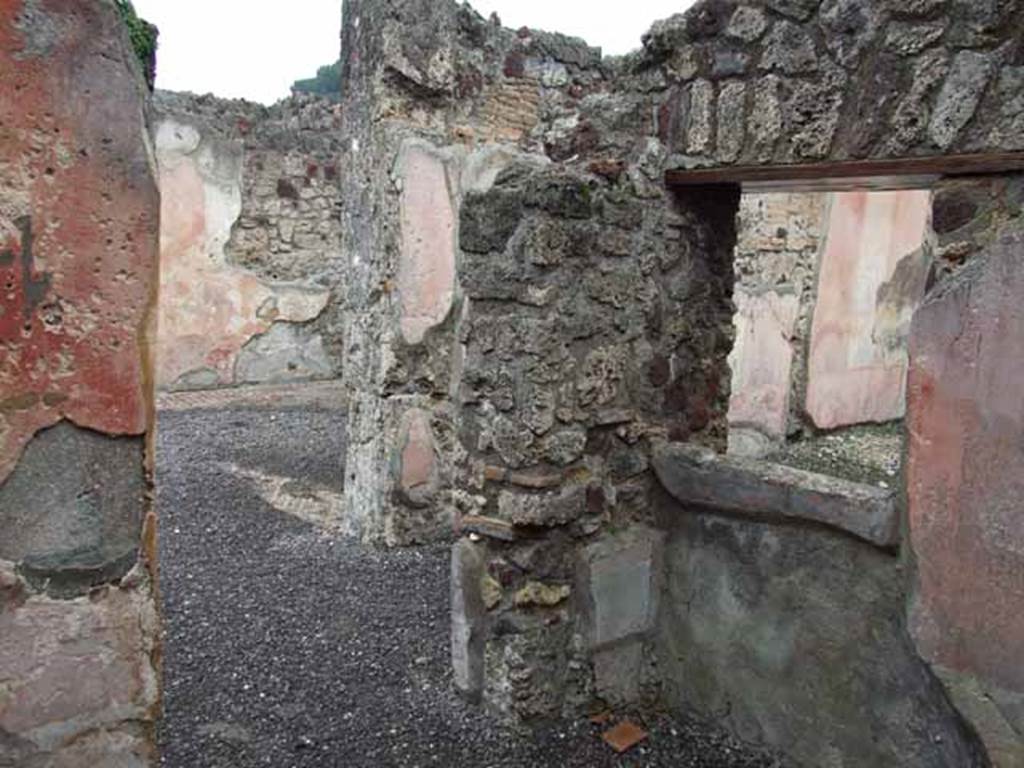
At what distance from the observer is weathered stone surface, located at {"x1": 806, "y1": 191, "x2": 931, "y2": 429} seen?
6.16m

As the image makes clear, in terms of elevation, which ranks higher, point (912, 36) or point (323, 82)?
point (323, 82)

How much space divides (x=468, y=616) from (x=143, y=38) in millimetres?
1953

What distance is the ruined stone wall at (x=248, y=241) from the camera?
278 inches

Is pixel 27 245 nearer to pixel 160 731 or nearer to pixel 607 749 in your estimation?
pixel 160 731

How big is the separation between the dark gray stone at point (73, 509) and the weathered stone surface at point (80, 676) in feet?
0.17

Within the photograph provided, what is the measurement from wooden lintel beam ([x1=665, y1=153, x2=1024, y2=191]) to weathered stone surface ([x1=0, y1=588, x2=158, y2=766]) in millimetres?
1993

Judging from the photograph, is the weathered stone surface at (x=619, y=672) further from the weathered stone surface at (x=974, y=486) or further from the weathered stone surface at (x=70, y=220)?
the weathered stone surface at (x=70, y=220)

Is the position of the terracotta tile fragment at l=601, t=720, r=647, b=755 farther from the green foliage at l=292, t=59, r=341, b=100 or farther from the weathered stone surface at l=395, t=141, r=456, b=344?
the green foliage at l=292, t=59, r=341, b=100

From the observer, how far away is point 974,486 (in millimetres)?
1913

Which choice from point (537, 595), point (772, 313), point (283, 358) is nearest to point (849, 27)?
point (537, 595)

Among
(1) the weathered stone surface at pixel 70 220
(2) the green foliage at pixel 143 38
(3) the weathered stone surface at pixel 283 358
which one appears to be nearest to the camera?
(1) the weathered stone surface at pixel 70 220

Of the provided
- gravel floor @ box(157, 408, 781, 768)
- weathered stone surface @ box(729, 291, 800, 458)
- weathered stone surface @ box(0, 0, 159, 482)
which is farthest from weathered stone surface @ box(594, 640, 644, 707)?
weathered stone surface @ box(729, 291, 800, 458)

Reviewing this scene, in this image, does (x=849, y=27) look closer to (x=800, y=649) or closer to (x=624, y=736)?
(x=800, y=649)

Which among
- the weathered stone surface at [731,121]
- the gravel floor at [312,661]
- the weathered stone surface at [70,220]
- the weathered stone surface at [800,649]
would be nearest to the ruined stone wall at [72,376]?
the weathered stone surface at [70,220]
